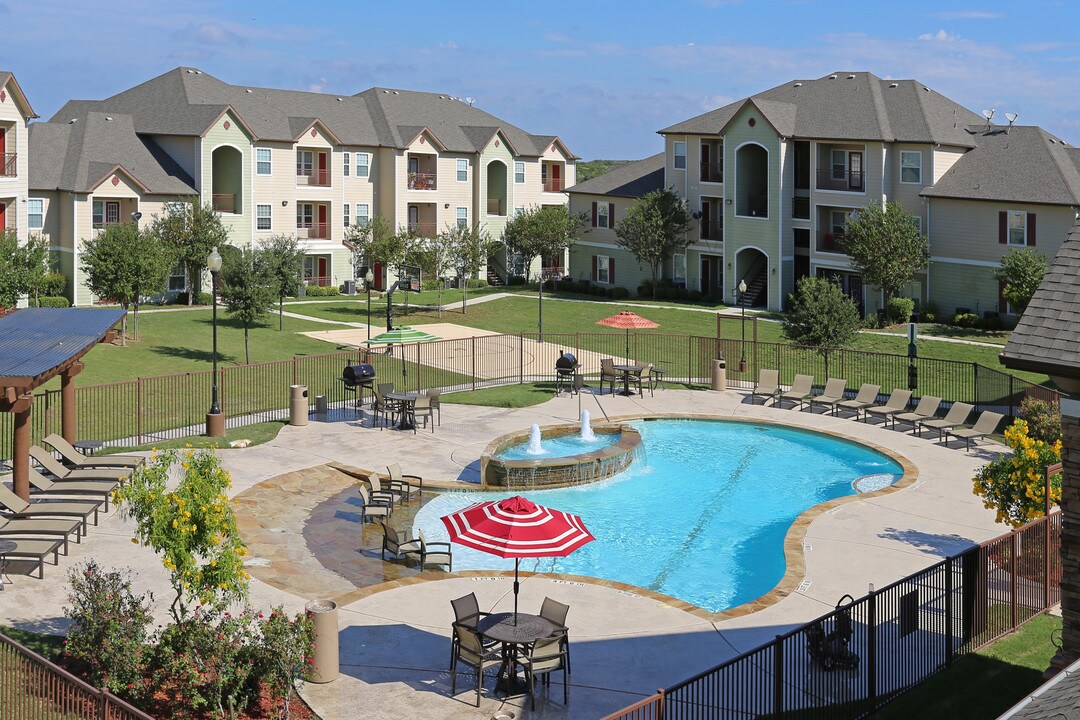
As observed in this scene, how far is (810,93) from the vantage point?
206ft

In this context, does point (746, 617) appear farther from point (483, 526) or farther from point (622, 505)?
point (622, 505)

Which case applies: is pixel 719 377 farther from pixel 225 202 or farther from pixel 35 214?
pixel 35 214

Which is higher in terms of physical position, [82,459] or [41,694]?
[82,459]

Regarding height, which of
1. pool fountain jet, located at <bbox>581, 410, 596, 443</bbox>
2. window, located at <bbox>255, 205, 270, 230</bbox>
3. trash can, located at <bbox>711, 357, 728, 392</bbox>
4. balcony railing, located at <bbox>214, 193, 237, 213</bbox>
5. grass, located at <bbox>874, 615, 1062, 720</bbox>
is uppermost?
balcony railing, located at <bbox>214, 193, 237, 213</bbox>

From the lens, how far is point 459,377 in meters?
42.0

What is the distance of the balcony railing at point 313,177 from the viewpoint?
67750 millimetres

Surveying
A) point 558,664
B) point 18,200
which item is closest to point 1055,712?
point 558,664

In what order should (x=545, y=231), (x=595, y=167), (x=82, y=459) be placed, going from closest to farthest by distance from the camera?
(x=82, y=459) < (x=545, y=231) < (x=595, y=167)

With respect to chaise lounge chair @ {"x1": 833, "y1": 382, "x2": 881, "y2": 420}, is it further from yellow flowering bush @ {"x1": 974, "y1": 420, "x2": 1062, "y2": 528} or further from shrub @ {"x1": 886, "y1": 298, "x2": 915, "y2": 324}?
shrub @ {"x1": 886, "y1": 298, "x2": 915, "y2": 324}

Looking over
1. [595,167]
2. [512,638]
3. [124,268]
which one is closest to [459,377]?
[124,268]

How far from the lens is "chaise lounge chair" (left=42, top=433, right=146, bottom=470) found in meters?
25.4

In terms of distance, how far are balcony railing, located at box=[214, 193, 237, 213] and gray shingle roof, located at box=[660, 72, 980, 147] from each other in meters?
23.3

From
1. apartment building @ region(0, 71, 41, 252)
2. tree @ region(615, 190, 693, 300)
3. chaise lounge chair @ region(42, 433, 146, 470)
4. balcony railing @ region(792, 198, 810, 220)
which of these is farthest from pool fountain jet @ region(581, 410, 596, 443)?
tree @ region(615, 190, 693, 300)

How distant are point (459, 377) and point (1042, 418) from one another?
1919cm
